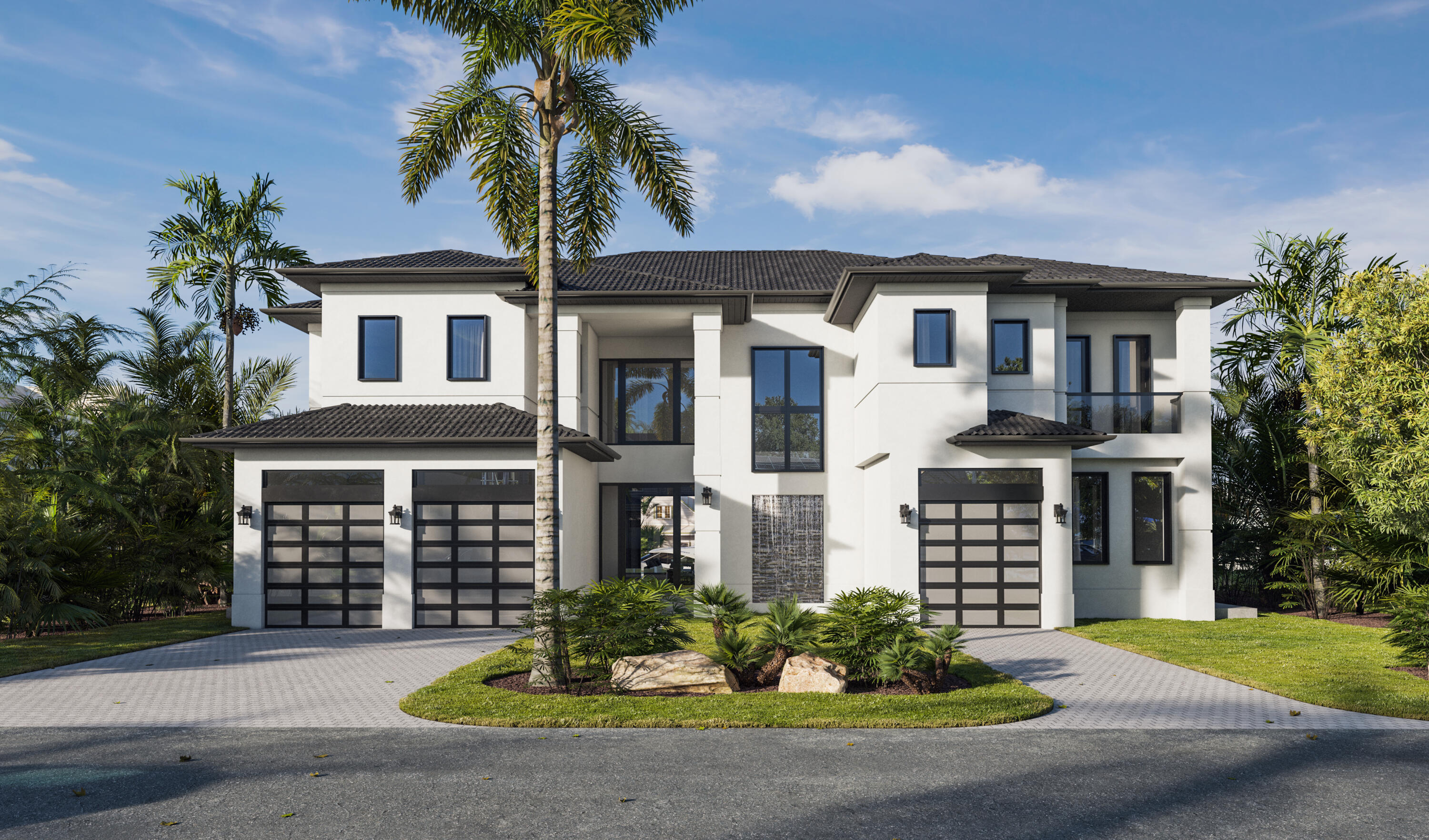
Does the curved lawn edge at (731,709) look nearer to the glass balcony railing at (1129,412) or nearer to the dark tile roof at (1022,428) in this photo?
the dark tile roof at (1022,428)

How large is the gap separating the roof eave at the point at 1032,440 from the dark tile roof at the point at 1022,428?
0.05 feet

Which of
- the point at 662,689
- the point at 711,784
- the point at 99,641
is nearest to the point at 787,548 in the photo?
the point at 662,689

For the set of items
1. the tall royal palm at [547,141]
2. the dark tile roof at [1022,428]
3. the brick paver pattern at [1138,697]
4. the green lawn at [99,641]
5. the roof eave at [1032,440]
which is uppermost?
the tall royal palm at [547,141]

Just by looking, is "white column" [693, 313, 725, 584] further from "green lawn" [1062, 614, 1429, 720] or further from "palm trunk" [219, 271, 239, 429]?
"palm trunk" [219, 271, 239, 429]

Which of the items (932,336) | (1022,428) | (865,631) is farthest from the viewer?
(932,336)

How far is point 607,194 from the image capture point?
1282 cm

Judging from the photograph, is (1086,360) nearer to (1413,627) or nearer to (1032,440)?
(1032,440)

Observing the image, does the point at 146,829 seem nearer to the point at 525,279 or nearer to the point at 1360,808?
the point at 1360,808

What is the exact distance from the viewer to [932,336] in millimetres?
16312

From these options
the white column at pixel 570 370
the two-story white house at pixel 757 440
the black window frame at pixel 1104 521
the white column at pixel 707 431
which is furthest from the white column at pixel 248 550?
the black window frame at pixel 1104 521

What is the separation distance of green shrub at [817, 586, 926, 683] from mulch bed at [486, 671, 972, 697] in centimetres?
16

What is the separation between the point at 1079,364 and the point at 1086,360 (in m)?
0.16

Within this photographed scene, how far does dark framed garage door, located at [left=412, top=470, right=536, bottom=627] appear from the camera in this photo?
1600 centimetres

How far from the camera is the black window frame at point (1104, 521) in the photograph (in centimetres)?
1817
